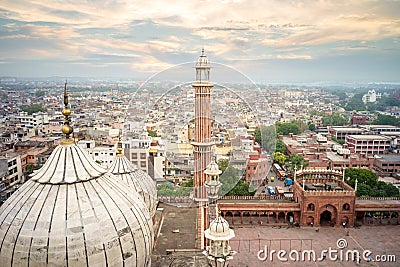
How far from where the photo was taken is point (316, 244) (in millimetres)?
14273

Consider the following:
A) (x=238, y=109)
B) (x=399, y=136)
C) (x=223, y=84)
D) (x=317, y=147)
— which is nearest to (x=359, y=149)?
(x=317, y=147)

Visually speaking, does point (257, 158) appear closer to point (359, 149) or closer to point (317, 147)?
point (317, 147)

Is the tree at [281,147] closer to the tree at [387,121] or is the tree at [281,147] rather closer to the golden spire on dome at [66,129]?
the tree at [387,121]

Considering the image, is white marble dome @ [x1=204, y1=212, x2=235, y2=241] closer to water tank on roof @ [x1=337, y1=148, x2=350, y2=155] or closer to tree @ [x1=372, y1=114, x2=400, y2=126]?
water tank on roof @ [x1=337, y1=148, x2=350, y2=155]

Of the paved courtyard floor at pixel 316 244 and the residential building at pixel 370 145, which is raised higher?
the residential building at pixel 370 145

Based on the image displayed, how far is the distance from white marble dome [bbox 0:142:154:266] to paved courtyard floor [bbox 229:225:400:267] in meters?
8.27

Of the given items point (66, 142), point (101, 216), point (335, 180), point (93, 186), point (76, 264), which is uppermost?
point (66, 142)

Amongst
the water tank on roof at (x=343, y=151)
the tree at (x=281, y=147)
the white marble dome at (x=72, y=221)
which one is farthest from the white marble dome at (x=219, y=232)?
the tree at (x=281, y=147)

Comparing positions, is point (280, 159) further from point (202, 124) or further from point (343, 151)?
point (202, 124)

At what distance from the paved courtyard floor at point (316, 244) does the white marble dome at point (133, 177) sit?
→ 5059 mm

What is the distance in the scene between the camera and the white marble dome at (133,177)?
874 centimetres

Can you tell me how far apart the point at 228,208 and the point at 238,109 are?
4682 millimetres

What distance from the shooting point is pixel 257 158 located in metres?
20.7

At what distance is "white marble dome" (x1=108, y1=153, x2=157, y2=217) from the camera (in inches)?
344
